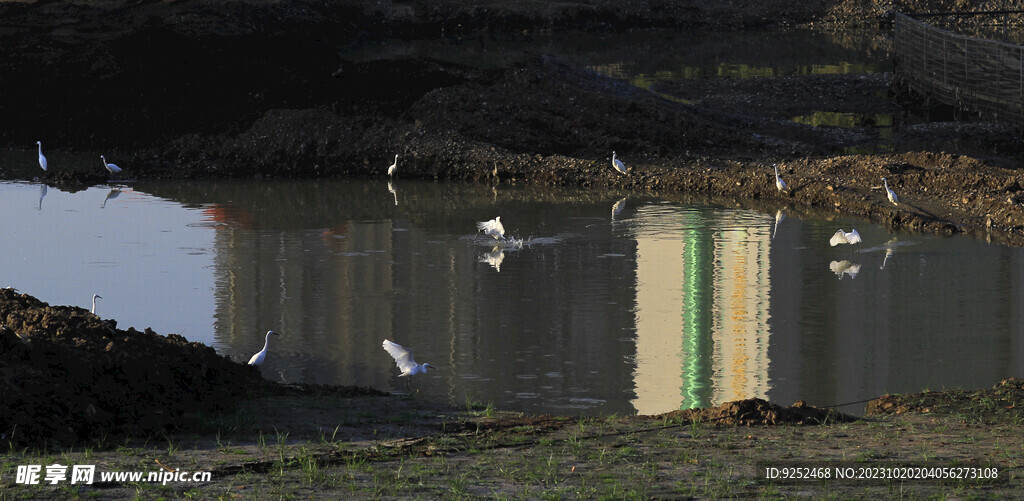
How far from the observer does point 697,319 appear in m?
16.2

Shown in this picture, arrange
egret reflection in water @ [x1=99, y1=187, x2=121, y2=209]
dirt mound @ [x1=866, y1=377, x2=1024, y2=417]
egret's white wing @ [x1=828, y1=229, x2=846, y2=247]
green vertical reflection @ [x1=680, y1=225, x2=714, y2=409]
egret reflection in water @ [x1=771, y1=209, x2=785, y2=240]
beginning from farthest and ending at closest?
egret reflection in water @ [x1=99, y1=187, x2=121, y2=209] < egret reflection in water @ [x1=771, y1=209, x2=785, y2=240] < egret's white wing @ [x1=828, y1=229, x2=846, y2=247] < green vertical reflection @ [x1=680, y1=225, x2=714, y2=409] < dirt mound @ [x1=866, y1=377, x2=1024, y2=417]

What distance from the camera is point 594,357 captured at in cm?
1451

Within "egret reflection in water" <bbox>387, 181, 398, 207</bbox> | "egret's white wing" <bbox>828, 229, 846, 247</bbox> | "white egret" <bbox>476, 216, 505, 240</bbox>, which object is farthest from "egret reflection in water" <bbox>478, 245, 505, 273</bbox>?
"egret reflection in water" <bbox>387, 181, 398, 207</bbox>

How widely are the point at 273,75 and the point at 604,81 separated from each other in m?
9.70

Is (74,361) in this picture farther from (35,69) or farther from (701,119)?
(35,69)

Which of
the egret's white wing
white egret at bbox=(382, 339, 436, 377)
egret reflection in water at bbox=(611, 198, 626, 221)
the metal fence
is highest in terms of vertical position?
the metal fence

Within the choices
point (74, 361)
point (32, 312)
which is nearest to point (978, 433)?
point (74, 361)

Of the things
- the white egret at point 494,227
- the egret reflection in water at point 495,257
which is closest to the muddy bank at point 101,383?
the egret reflection in water at point 495,257

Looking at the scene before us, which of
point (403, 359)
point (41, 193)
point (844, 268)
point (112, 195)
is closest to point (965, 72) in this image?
point (844, 268)

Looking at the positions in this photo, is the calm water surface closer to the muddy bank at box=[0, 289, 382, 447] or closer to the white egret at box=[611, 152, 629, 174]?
the white egret at box=[611, 152, 629, 174]

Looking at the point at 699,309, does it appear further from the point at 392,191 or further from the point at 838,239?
the point at 392,191

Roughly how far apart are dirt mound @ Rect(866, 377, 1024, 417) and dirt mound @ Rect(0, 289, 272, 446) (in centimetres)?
607

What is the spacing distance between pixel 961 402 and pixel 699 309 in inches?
213

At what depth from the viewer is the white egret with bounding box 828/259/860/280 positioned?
18.6m
